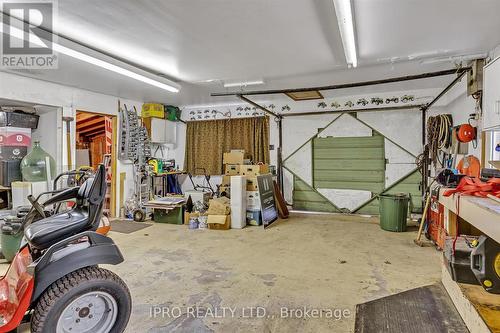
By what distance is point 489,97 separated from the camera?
10.2 ft

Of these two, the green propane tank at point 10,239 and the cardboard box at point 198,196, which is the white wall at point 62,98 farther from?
the green propane tank at point 10,239

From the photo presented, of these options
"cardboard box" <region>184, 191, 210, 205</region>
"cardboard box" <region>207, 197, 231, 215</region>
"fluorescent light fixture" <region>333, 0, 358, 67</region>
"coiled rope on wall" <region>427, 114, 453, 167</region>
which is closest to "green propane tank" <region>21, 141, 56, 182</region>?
"cardboard box" <region>184, 191, 210, 205</region>

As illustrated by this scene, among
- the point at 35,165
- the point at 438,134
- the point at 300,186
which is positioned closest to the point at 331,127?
the point at 300,186

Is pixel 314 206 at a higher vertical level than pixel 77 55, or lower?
lower

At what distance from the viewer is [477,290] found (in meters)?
2.38

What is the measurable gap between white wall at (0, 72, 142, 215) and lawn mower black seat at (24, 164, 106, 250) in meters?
3.51

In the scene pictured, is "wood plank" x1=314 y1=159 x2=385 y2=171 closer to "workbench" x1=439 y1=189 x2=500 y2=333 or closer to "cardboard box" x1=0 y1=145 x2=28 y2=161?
"workbench" x1=439 y1=189 x2=500 y2=333

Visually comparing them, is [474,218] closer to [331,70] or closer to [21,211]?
[331,70]

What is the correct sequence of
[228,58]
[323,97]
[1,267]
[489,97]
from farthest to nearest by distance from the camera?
1. [323,97]
2. [228,58]
3. [1,267]
4. [489,97]

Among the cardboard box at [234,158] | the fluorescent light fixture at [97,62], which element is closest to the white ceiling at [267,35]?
the fluorescent light fixture at [97,62]

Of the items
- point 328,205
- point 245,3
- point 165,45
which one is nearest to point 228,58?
point 165,45

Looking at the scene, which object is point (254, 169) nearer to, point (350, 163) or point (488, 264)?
point (350, 163)

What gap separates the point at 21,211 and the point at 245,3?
345cm

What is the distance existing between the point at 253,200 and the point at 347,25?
3652mm
